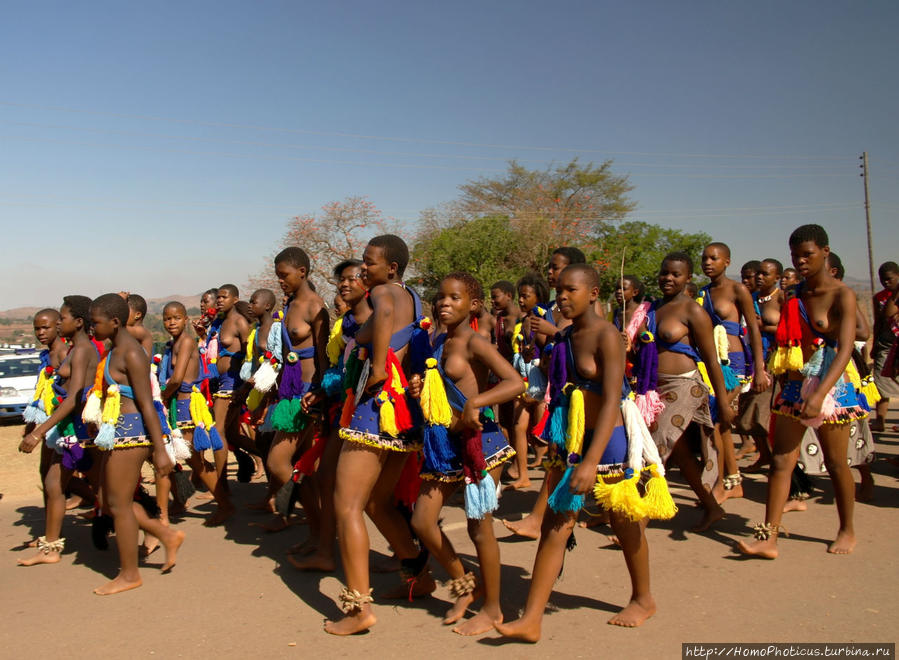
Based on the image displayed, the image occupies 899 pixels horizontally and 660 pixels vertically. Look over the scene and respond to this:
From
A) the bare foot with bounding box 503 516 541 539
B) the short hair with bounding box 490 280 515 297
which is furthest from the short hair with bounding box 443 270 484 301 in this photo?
the short hair with bounding box 490 280 515 297

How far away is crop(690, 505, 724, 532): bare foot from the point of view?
593 centimetres

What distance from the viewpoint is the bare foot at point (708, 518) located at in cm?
593

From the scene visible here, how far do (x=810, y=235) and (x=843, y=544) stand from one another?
2.18m

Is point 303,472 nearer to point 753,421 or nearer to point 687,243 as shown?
point 753,421

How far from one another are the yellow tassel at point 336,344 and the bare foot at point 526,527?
2.00m

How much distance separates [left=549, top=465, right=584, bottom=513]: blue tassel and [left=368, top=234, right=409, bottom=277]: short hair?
1704 millimetres

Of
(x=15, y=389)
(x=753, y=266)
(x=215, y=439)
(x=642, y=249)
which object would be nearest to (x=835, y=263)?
(x=753, y=266)

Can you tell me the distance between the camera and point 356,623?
158 inches

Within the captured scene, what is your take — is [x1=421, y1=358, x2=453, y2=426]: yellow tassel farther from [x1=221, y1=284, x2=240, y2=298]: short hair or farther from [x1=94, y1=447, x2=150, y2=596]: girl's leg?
[x1=221, y1=284, x2=240, y2=298]: short hair

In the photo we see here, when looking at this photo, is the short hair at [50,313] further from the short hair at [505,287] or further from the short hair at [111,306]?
the short hair at [505,287]

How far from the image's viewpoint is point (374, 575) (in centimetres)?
514

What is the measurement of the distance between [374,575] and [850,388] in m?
3.58

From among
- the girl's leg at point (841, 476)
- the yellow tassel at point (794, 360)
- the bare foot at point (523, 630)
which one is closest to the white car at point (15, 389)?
the bare foot at point (523, 630)

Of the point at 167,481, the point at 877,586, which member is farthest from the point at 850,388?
the point at 167,481
